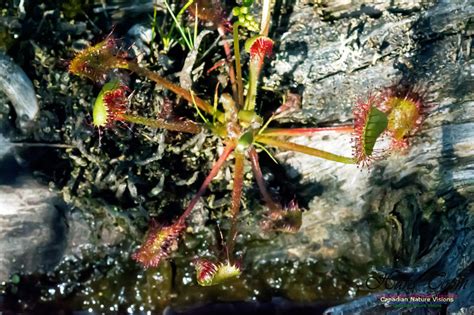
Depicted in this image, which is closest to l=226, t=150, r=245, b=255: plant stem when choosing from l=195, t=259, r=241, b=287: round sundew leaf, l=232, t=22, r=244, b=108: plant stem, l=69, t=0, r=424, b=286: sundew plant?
l=69, t=0, r=424, b=286: sundew plant

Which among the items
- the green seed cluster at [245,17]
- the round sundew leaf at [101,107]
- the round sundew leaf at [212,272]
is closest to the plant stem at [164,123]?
the round sundew leaf at [101,107]

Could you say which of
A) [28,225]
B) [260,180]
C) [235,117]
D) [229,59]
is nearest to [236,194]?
[260,180]

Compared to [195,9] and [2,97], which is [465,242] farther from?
[2,97]

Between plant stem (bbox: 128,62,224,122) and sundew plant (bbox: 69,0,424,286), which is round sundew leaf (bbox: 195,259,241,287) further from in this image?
plant stem (bbox: 128,62,224,122)

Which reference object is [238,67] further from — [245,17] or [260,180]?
[260,180]

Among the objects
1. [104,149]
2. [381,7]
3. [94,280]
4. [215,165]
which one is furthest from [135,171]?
[381,7]
